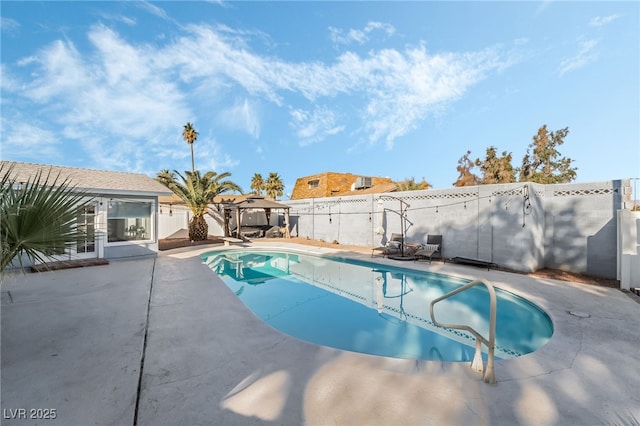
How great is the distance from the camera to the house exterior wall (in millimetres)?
9094

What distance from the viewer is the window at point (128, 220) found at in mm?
12125

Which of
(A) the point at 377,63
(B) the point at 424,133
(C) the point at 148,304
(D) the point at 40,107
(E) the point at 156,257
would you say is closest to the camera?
(C) the point at 148,304

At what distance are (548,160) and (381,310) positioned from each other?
3252 cm

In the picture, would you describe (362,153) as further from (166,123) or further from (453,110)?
(166,123)

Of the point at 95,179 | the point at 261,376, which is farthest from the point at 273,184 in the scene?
the point at 261,376

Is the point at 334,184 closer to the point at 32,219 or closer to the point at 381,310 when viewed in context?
the point at 381,310

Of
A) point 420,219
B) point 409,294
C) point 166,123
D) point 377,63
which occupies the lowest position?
point 409,294

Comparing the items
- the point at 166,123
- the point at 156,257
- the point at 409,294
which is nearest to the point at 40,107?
the point at 166,123

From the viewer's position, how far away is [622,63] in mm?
11477

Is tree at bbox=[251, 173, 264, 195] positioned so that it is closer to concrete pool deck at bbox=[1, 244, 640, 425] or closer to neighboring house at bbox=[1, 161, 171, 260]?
neighboring house at bbox=[1, 161, 171, 260]

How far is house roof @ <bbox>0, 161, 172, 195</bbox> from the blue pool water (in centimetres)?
518

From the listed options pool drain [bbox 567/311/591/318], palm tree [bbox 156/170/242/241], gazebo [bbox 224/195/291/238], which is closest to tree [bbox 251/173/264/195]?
gazebo [bbox 224/195/291/238]

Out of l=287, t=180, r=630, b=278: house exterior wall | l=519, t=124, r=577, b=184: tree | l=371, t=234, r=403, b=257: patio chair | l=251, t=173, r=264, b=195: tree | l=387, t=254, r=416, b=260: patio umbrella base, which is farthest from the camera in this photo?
l=251, t=173, r=264, b=195: tree

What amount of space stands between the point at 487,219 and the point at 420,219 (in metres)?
3.15
